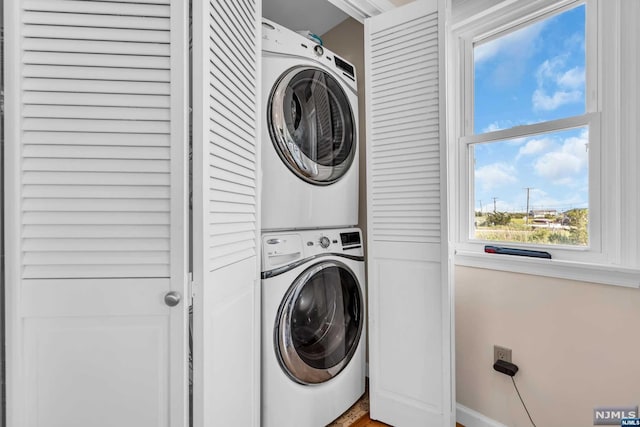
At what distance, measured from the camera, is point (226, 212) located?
1.00 meters

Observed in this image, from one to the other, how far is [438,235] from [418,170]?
32cm

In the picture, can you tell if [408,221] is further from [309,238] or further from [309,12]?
[309,12]

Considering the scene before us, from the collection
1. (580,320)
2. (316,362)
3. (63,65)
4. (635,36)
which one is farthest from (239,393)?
(635,36)

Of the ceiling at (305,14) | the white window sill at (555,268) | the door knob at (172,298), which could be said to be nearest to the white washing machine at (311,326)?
the door knob at (172,298)

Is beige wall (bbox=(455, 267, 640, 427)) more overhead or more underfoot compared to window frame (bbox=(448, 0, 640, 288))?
more underfoot

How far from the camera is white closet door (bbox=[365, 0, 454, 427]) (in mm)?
1414

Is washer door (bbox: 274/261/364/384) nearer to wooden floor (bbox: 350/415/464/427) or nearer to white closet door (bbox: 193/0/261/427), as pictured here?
white closet door (bbox: 193/0/261/427)

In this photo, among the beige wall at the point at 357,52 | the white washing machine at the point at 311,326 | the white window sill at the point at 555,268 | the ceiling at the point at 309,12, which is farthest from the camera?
the beige wall at the point at 357,52

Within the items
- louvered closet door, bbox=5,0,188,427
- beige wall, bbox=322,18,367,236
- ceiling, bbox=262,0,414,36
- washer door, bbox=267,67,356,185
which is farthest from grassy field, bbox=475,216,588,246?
louvered closet door, bbox=5,0,188,427

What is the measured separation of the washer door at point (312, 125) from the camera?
4.45 feet

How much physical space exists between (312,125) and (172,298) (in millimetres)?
1020

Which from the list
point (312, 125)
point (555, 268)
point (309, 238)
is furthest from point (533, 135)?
point (309, 238)

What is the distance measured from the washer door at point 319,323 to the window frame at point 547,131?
621mm

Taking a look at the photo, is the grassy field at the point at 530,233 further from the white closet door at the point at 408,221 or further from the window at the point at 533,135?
the white closet door at the point at 408,221
